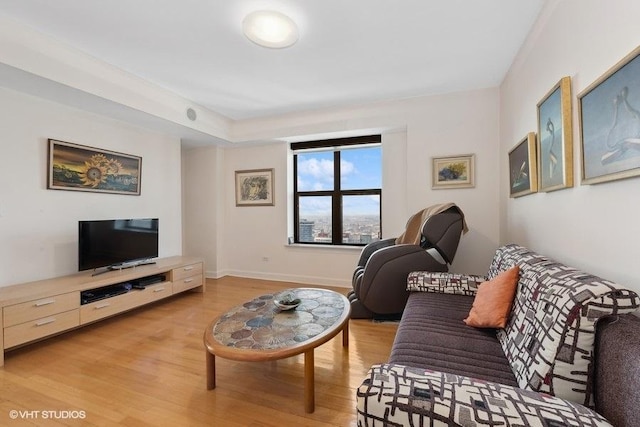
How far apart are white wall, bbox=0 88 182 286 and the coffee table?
219 centimetres

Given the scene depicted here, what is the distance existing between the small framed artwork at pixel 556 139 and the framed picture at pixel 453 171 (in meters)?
1.45

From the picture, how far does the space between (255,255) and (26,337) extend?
2857 mm

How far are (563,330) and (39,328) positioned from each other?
3364mm

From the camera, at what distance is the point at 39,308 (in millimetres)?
2326

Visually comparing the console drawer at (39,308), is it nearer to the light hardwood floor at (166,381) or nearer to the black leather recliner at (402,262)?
the light hardwood floor at (166,381)

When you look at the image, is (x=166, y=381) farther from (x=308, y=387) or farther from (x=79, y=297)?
(x=79, y=297)

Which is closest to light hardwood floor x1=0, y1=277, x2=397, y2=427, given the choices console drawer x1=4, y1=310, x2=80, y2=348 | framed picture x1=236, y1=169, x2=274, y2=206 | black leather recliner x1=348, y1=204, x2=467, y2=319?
console drawer x1=4, y1=310, x2=80, y2=348

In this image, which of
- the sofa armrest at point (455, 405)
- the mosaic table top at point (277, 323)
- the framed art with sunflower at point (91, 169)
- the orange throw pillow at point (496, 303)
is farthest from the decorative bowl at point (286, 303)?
the framed art with sunflower at point (91, 169)

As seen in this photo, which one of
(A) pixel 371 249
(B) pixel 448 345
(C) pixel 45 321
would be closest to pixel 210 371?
(B) pixel 448 345

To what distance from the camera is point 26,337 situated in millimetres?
2244

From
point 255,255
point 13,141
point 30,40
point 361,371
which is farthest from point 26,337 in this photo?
point 255,255

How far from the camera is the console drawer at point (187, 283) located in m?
3.57

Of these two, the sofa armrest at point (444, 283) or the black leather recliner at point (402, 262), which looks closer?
the sofa armrest at point (444, 283)

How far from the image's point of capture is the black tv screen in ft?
9.53
